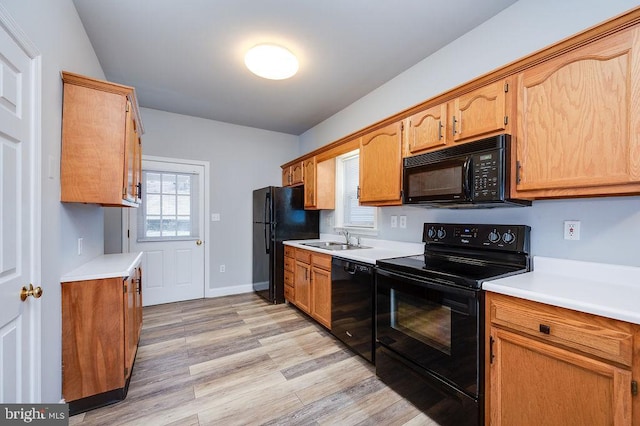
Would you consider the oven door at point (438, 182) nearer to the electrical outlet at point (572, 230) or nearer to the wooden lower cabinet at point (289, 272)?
the electrical outlet at point (572, 230)

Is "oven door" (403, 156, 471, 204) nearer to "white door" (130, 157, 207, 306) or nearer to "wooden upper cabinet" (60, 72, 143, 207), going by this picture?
"wooden upper cabinet" (60, 72, 143, 207)

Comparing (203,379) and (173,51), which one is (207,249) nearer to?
(203,379)

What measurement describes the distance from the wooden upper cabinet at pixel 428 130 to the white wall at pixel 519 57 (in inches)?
18.7

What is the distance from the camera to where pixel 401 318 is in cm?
187

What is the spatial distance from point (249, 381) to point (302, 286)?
130 cm

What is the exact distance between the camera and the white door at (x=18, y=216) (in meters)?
1.08

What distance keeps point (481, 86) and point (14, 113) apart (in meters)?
2.47

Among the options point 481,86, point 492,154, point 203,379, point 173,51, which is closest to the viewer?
point 492,154

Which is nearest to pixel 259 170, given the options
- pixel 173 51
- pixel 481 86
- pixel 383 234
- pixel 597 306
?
pixel 173 51

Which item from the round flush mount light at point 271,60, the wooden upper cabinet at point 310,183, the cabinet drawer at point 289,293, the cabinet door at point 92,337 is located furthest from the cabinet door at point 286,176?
the cabinet door at point 92,337

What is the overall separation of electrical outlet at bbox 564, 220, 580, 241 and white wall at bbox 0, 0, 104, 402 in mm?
2919

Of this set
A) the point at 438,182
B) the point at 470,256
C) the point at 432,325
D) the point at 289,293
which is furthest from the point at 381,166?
the point at 289,293

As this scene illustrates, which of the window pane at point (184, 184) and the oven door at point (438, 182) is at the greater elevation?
the window pane at point (184, 184)

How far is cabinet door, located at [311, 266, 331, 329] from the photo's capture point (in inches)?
106
